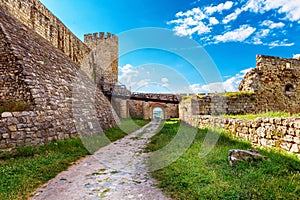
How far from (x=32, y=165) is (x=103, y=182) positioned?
2.02m

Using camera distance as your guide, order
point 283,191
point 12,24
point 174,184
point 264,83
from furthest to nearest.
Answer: point 264,83 < point 12,24 < point 174,184 < point 283,191

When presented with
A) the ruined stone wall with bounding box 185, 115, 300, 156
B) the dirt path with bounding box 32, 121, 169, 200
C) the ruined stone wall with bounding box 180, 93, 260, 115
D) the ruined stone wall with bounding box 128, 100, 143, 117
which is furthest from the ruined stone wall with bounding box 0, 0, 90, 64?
the ruined stone wall with bounding box 128, 100, 143, 117

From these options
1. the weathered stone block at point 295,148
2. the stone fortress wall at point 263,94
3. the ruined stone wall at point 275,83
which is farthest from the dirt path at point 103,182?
the ruined stone wall at point 275,83

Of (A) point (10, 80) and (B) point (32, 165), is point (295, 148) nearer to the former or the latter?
(B) point (32, 165)

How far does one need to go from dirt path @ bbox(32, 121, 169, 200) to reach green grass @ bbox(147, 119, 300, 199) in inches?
14.8

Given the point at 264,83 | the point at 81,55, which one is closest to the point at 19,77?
the point at 81,55

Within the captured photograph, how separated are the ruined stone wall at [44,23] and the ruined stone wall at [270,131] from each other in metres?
11.8

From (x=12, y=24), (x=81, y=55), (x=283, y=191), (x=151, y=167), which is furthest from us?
(x=81, y=55)

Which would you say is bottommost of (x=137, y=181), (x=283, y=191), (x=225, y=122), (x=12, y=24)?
(x=137, y=181)

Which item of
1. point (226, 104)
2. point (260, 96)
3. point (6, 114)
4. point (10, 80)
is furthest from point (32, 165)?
point (260, 96)

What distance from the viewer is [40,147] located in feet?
21.5

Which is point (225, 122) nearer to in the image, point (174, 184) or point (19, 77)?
point (174, 184)

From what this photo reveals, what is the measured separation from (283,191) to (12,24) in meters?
12.1

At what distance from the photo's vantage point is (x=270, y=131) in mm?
5246
